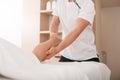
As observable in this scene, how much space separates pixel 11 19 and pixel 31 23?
0.45m

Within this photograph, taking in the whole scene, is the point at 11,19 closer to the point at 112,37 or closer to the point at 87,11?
the point at 112,37

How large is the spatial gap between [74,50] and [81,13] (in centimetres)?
28

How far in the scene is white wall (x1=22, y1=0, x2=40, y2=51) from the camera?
2875 mm

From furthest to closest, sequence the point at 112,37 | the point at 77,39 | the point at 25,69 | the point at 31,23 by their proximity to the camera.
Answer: the point at 112,37
the point at 31,23
the point at 77,39
the point at 25,69

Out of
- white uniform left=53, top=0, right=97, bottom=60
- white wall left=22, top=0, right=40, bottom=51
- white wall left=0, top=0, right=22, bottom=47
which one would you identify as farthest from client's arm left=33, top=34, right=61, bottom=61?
white wall left=0, top=0, right=22, bottom=47

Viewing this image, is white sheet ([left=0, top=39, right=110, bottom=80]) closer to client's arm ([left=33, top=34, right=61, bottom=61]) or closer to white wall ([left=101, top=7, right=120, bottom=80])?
client's arm ([left=33, top=34, right=61, bottom=61])

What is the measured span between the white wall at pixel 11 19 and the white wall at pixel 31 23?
181 mm

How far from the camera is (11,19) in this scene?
3188 mm

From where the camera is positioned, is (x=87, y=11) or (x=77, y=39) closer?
(x=87, y=11)

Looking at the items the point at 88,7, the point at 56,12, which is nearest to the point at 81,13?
the point at 88,7

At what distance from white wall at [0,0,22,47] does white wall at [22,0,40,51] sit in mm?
181

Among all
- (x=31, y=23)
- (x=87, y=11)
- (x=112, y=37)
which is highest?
(x=87, y=11)

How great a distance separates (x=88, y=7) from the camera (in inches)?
55.0

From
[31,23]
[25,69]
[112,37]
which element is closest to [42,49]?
[25,69]
